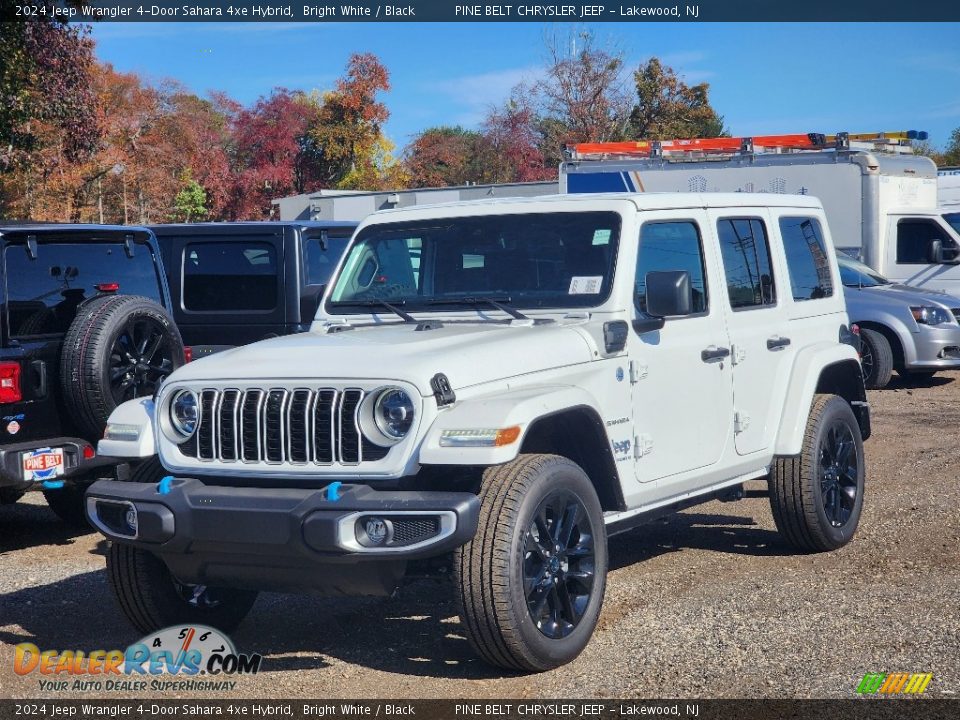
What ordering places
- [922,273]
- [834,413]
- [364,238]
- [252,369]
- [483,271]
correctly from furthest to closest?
[922,273] < [834,413] < [364,238] < [483,271] < [252,369]

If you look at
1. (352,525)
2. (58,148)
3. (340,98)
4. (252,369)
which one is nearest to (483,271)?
(252,369)

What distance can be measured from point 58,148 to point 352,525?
30.6 metres

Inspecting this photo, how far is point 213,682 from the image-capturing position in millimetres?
5012

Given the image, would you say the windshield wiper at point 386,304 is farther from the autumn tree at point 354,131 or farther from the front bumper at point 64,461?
the autumn tree at point 354,131

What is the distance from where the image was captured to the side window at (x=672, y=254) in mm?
5852

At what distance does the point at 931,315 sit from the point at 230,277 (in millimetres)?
9042

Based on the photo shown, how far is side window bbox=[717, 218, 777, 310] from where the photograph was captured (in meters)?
6.50

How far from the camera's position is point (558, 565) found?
4918 mm

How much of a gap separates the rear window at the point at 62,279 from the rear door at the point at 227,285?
1.13 m

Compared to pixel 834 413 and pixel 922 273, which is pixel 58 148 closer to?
pixel 922 273

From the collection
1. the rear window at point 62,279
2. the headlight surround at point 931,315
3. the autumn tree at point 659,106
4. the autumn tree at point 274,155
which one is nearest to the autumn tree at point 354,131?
the autumn tree at point 274,155

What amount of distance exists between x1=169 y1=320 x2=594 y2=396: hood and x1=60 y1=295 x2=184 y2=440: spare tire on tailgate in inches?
77.6

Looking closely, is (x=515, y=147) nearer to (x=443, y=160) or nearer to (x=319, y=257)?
(x=443, y=160)

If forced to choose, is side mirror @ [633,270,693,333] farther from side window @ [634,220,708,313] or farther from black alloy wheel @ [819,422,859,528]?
black alloy wheel @ [819,422,859,528]
